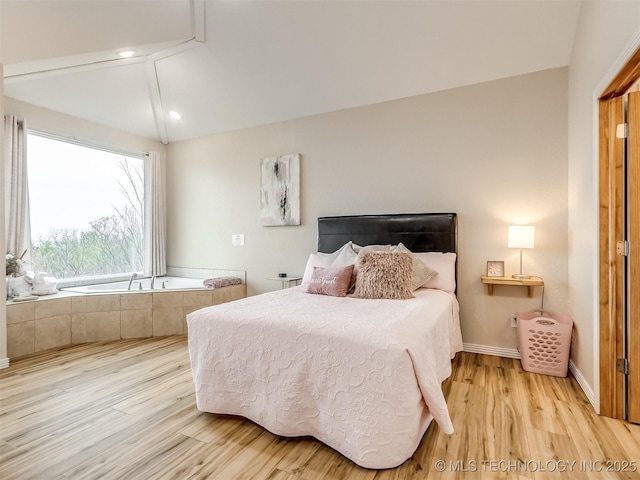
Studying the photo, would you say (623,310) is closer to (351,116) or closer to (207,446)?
(207,446)

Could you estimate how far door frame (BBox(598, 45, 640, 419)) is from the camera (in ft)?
6.61

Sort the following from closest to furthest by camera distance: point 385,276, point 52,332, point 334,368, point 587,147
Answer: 1. point 334,368
2. point 587,147
3. point 385,276
4. point 52,332

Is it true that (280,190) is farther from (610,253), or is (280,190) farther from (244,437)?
(610,253)

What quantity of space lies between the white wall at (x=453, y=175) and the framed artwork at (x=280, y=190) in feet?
0.33

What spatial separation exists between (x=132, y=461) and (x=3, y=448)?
29.4 inches

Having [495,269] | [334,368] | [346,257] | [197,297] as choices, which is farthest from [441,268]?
[197,297]

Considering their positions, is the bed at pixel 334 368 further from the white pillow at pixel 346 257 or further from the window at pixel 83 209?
the window at pixel 83 209

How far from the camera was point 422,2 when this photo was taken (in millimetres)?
2625

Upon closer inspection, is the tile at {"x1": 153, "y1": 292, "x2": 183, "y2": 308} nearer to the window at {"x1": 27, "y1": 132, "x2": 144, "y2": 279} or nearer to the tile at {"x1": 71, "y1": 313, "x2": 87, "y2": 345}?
the tile at {"x1": 71, "y1": 313, "x2": 87, "y2": 345}

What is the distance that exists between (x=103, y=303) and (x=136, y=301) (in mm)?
327

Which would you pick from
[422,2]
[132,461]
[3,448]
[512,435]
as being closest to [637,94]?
[422,2]

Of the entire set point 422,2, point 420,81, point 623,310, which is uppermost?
point 422,2

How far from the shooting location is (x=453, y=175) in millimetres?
3305

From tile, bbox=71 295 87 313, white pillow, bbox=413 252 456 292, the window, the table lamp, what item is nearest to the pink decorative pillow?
white pillow, bbox=413 252 456 292
